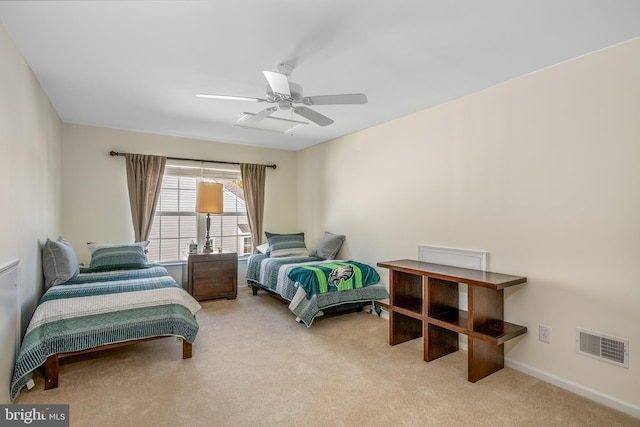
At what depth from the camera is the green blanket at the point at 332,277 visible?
3672 millimetres

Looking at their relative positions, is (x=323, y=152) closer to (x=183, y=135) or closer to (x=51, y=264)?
(x=183, y=135)

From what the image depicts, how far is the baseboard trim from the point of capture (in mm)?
2141

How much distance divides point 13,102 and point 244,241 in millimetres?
3651

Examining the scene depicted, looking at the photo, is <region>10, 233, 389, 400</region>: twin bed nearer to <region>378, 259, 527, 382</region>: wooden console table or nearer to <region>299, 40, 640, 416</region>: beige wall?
<region>378, 259, 527, 382</region>: wooden console table

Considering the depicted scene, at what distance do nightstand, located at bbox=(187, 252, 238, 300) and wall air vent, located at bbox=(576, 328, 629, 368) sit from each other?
3.98 m

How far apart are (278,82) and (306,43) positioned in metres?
0.34

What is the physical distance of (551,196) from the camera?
8.42 ft

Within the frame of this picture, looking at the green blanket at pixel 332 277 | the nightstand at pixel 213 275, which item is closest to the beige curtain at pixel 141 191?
the nightstand at pixel 213 275

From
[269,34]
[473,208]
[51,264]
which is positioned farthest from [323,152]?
[51,264]

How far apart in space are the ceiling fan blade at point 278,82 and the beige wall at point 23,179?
1.66m

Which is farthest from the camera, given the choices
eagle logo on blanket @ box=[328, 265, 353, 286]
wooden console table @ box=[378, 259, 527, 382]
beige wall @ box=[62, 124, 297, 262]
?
beige wall @ box=[62, 124, 297, 262]

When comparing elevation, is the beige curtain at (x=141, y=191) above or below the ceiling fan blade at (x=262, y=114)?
below

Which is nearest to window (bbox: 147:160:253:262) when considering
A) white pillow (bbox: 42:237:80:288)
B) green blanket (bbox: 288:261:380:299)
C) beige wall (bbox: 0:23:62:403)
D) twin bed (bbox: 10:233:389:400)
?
twin bed (bbox: 10:233:389:400)

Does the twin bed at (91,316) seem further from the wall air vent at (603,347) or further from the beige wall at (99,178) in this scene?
the wall air vent at (603,347)
